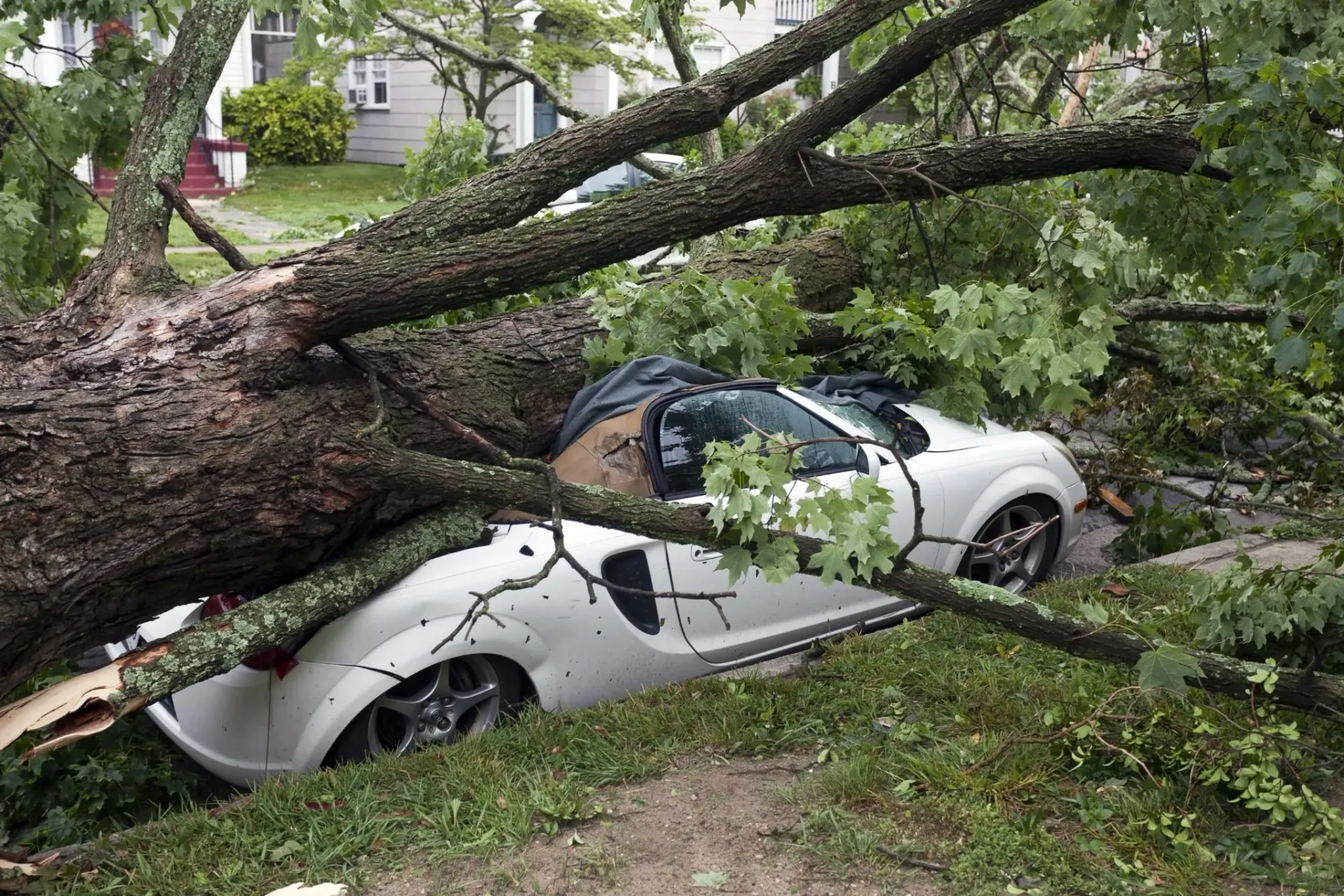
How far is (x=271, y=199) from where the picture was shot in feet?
75.3

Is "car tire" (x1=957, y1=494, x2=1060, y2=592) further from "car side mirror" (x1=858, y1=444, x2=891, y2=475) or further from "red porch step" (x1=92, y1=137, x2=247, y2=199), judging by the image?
"red porch step" (x1=92, y1=137, x2=247, y2=199)

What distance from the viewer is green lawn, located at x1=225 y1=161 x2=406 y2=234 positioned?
21016 millimetres

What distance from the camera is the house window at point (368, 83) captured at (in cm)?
2980

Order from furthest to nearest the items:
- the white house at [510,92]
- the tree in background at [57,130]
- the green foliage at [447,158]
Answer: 1. the white house at [510,92]
2. the green foliage at [447,158]
3. the tree in background at [57,130]

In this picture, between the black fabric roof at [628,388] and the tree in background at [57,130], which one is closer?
the black fabric roof at [628,388]

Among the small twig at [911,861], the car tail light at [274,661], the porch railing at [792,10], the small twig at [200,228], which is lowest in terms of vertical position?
the small twig at [911,861]

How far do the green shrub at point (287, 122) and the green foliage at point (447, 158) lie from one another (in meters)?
20.1

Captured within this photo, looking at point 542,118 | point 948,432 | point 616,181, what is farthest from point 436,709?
point 542,118

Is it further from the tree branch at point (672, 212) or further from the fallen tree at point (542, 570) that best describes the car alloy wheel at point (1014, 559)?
the tree branch at point (672, 212)

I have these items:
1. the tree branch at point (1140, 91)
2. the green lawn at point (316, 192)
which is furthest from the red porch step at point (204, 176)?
the tree branch at point (1140, 91)

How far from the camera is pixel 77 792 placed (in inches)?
180

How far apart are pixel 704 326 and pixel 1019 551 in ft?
6.64

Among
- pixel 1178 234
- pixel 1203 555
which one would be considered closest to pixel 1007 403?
pixel 1203 555


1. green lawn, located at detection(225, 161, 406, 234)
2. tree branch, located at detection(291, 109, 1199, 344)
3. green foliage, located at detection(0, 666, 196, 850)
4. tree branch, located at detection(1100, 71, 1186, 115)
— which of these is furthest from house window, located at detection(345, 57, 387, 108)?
green foliage, located at detection(0, 666, 196, 850)
